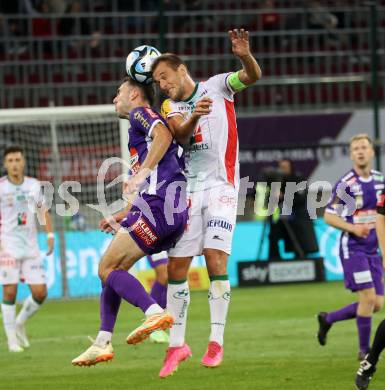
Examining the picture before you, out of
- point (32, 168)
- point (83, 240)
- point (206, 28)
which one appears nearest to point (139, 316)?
point (83, 240)

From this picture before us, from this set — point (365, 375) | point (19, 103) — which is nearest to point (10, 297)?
point (365, 375)

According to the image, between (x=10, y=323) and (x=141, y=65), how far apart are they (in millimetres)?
4390

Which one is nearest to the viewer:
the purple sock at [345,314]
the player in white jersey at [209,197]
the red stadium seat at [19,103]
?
the player in white jersey at [209,197]

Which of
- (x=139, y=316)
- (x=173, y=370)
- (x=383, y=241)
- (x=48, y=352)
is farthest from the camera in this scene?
(x=139, y=316)

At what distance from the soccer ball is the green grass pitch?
2445mm

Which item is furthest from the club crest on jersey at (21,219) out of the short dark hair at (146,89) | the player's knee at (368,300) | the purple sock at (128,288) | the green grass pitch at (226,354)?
the purple sock at (128,288)

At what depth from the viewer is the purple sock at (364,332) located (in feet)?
33.5

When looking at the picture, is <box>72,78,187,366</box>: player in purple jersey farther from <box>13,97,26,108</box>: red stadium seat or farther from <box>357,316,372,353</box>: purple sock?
<box>13,97,26,108</box>: red stadium seat

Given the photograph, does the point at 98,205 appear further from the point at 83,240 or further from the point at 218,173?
the point at 218,173

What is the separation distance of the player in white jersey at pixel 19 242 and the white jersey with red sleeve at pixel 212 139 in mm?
4099

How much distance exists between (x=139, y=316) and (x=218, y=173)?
6.83 m

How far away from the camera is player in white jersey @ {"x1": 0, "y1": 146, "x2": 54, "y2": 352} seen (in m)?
12.4

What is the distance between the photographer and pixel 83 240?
18.3 m

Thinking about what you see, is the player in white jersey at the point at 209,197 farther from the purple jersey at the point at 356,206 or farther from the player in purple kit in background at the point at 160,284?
the player in purple kit in background at the point at 160,284
